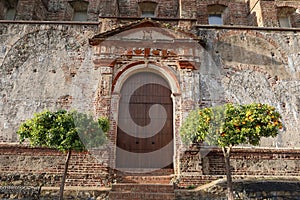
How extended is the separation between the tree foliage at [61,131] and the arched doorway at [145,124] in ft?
8.08

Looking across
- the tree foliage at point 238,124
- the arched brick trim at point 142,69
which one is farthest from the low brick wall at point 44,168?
the tree foliage at point 238,124

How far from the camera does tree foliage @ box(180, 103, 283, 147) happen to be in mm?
7113

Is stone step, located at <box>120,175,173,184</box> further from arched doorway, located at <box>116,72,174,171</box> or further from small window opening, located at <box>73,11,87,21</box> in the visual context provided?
small window opening, located at <box>73,11,87,21</box>

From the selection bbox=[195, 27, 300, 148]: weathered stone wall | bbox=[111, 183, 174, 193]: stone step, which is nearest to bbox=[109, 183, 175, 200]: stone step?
bbox=[111, 183, 174, 193]: stone step

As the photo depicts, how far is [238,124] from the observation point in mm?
7172

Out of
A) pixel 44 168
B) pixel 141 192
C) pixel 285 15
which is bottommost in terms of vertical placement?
pixel 141 192

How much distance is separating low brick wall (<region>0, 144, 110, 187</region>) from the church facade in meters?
0.06

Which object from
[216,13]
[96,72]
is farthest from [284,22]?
[96,72]

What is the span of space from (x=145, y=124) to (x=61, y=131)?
3796 millimetres

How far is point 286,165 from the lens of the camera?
10000mm

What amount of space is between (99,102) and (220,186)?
511cm

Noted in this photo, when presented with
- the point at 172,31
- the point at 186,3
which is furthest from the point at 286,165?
the point at 186,3

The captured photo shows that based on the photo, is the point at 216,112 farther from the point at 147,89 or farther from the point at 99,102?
the point at 99,102

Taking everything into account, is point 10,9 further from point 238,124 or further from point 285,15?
point 285,15
